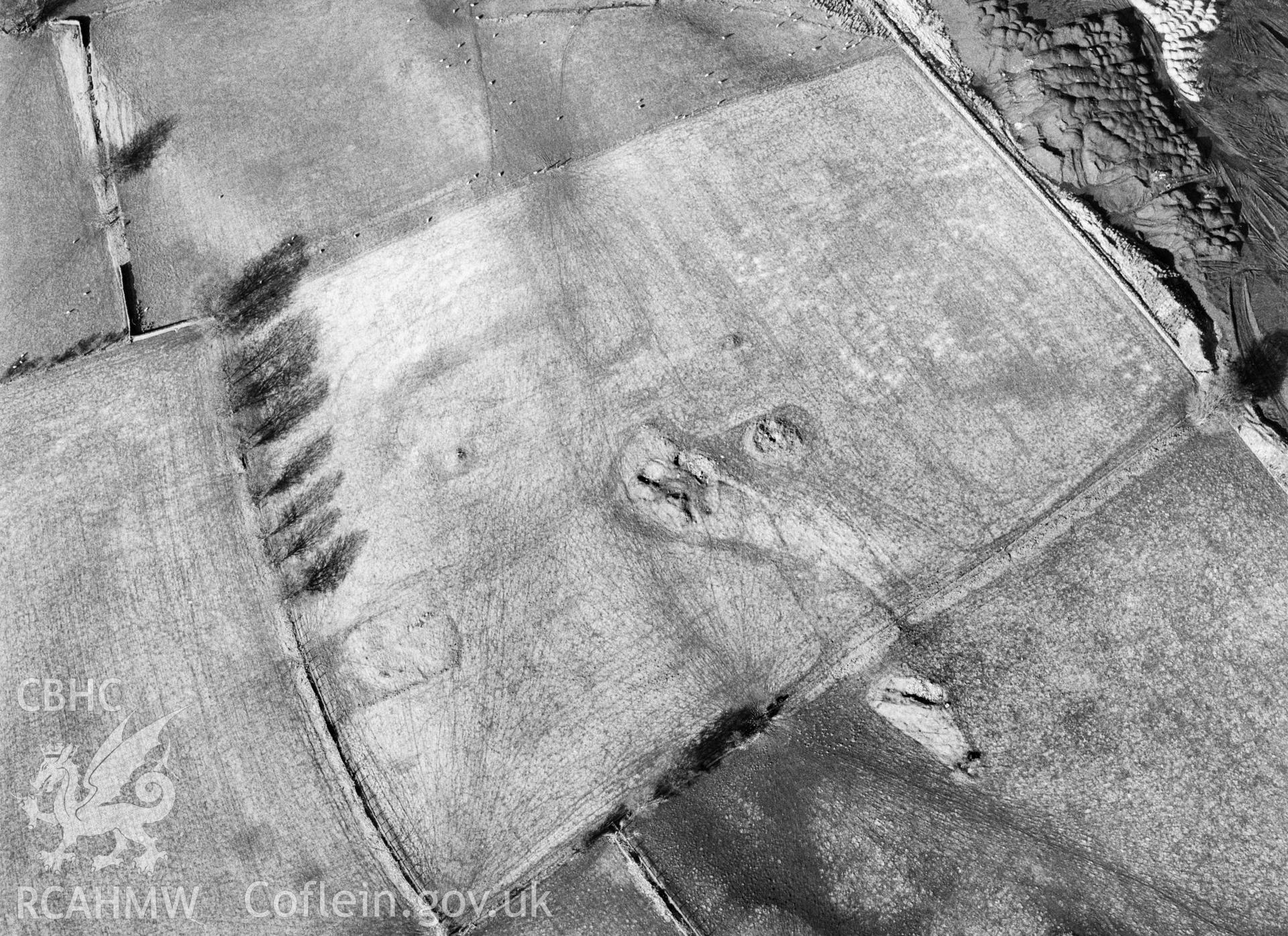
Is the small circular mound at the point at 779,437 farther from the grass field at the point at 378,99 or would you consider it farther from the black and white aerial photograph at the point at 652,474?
the grass field at the point at 378,99

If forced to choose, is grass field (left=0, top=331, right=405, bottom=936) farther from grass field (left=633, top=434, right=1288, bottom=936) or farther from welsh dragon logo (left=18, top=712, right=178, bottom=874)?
grass field (left=633, top=434, right=1288, bottom=936)

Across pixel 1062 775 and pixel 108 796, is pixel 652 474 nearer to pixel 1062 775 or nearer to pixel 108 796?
pixel 1062 775

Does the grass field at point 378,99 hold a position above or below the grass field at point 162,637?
above

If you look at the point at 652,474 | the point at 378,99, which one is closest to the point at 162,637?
the point at 652,474

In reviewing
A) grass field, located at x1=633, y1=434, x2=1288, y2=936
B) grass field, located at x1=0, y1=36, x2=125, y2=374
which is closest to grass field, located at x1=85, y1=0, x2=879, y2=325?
grass field, located at x1=0, y1=36, x2=125, y2=374

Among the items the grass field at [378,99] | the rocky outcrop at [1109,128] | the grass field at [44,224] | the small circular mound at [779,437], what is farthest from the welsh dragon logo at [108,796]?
the rocky outcrop at [1109,128]

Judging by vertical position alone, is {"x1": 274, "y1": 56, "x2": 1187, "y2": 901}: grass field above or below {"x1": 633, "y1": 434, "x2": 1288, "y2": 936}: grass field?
above

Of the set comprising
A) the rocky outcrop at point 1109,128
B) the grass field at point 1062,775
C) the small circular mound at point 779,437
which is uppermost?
the rocky outcrop at point 1109,128
